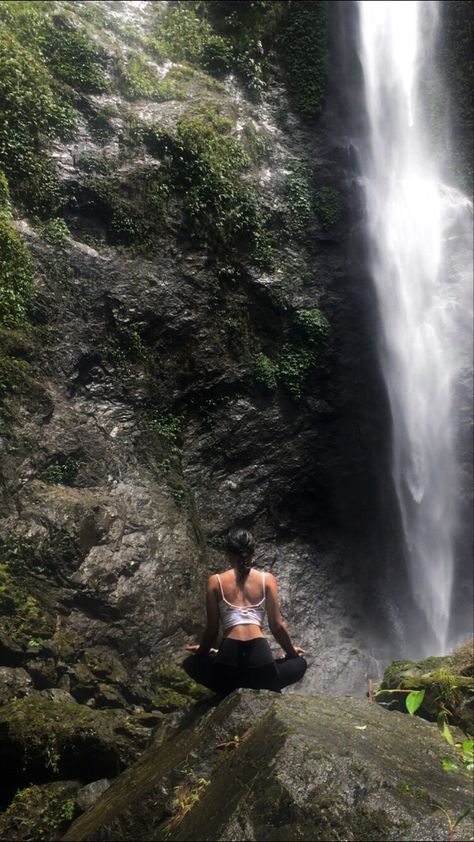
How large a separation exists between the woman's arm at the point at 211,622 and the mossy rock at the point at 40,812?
4.66 feet

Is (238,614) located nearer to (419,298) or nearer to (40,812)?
(40,812)

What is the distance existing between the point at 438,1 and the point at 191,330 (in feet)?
40.0

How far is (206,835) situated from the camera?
269cm

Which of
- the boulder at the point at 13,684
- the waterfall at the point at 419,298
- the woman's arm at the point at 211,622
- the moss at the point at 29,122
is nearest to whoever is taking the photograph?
the woman's arm at the point at 211,622

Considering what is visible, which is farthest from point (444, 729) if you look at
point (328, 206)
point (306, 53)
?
point (306, 53)

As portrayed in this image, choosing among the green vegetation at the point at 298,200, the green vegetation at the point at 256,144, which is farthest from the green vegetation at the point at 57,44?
the green vegetation at the point at 298,200

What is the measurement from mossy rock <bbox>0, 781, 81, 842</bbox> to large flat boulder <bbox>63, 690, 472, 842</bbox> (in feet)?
1.49

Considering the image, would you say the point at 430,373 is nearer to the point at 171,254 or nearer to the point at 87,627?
the point at 171,254

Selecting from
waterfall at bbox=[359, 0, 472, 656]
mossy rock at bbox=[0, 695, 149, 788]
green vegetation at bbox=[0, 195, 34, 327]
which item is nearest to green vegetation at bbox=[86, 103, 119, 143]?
green vegetation at bbox=[0, 195, 34, 327]

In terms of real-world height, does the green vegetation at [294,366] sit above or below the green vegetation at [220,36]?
below

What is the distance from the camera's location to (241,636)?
4.05 meters

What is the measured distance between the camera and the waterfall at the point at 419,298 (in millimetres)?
10922

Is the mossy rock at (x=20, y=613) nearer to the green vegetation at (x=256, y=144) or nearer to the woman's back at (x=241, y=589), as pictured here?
the woman's back at (x=241, y=589)

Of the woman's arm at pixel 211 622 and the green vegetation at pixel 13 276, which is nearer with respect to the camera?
the woman's arm at pixel 211 622
